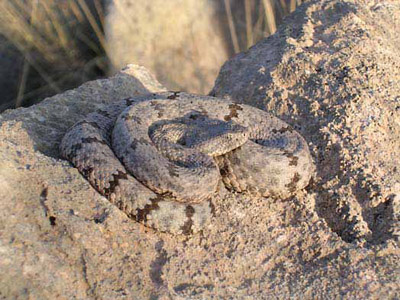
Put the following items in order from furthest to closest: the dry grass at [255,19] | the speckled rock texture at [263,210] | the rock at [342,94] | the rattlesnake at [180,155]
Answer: the dry grass at [255,19]
the rock at [342,94]
the rattlesnake at [180,155]
the speckled rock texture at [263,210]

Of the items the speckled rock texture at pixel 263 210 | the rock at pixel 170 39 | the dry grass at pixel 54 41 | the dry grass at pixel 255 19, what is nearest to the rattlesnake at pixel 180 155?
the speckled rock texture at pixel 263 210

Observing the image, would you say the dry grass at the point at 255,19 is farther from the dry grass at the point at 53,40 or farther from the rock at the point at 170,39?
the dry grass at the point at 53,40

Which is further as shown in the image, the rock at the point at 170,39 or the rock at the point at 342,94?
the rock at the point at 170,39

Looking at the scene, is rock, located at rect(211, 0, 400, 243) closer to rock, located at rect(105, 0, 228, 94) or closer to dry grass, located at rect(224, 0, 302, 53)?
rock, located at rect(105, 0, 228, 94)

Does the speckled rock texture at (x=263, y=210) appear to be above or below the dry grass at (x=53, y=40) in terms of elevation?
below

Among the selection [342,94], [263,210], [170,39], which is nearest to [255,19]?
[170,39]

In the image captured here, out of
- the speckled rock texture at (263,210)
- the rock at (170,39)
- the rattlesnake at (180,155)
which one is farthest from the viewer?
the rock at (170,39)
